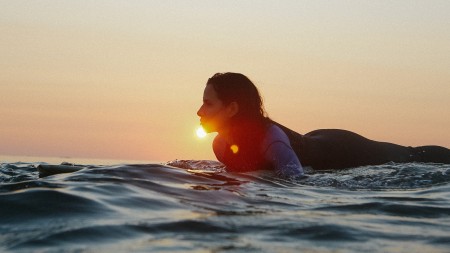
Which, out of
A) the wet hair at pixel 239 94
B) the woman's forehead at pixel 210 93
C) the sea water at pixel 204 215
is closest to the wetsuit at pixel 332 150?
the wet hair at pixel 239 94

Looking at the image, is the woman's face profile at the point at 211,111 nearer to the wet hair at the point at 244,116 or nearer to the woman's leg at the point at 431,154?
the wet hair at the point at 244,116

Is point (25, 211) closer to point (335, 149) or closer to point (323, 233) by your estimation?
point (323, 233)

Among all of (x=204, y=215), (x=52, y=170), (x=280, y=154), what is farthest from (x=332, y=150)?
(x=204, y=215)

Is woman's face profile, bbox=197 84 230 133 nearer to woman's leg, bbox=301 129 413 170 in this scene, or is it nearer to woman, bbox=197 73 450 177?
woman, bbox=197 73 450 177

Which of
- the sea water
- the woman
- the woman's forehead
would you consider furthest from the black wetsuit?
the sea water

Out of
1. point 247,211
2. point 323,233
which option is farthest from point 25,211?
point 323,233

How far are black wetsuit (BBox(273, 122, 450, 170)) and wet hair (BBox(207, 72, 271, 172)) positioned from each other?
0.50 metres

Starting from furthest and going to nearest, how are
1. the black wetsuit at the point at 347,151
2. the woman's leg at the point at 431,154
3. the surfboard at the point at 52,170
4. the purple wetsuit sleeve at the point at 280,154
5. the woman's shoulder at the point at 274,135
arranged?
the woman's leg at the point at 431,154 → the black wetsuit at the point at 347,151 → the woman's shoulder at the point at 274,135 → the purple wetsuit sleeve at the point at 280,154 → the surfboard at the point at 52,170

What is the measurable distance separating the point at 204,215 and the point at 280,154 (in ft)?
14.2

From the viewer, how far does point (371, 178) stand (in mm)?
8000

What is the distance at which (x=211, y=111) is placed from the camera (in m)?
8.97

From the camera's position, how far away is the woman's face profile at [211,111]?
898cm

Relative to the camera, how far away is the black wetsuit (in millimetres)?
9672

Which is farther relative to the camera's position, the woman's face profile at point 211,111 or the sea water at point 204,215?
the woman's face profile at point 211,111
